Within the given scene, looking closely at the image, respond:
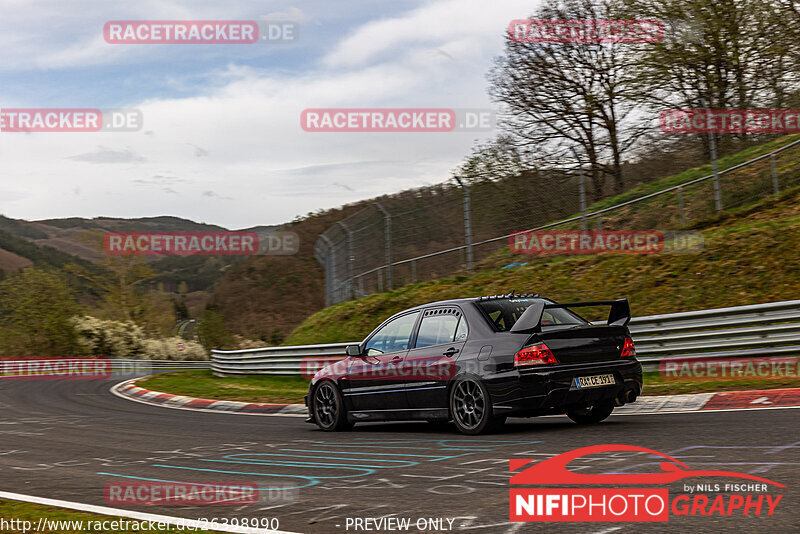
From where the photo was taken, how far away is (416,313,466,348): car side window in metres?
8.98

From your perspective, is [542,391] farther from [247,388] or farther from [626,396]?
[247,388]

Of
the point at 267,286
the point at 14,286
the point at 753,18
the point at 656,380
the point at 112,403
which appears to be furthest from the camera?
the point at 267,286

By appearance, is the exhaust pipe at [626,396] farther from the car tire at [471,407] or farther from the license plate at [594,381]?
the car tire at [471,407]

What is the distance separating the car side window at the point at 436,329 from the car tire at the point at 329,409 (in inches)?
62.0

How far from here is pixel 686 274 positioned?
1583 centimetres

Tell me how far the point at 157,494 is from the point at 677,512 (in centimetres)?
374

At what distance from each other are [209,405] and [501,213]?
819 cm

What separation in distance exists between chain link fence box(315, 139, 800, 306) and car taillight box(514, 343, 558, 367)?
1090cm

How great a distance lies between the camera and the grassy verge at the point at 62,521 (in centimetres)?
480

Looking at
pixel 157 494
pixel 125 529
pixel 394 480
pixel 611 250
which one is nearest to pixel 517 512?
pixel 394 480

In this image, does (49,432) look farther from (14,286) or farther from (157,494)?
(14,286)

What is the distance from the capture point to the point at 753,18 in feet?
87.3

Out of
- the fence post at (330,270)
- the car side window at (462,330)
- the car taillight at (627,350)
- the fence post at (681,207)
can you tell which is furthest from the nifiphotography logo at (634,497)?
the fence post at (330,270)

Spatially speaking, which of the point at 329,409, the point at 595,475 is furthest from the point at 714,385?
the point at 595,475
